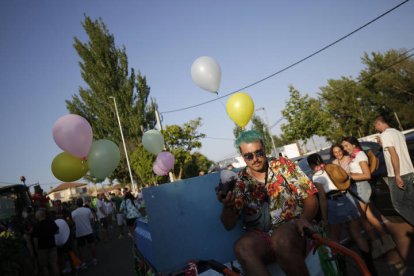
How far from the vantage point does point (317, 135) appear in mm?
22391

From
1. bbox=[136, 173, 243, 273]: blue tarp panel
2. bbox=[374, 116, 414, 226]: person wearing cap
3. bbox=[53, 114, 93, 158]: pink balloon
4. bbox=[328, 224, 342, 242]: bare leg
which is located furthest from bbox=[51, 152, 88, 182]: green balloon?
bbox=[374, 116, 414, 226]: person wearing cap

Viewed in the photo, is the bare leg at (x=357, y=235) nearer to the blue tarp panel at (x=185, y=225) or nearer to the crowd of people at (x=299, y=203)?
the crowd of people at (x=299, y=203)

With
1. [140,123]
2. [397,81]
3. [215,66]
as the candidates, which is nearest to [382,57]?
[397,81]

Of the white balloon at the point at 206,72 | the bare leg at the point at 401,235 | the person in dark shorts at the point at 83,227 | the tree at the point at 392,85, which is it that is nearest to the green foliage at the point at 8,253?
the person in dark shorts at the point at 83,227

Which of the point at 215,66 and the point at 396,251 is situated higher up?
the point at 215,66

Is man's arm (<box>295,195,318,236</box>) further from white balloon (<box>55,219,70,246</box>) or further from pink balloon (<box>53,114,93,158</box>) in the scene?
white balloon (<box>55,219,70,246</box>)

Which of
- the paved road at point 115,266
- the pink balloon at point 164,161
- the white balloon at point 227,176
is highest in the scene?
the pink balloon at point 164,161

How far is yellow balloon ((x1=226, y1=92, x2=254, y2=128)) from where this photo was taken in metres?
6.22

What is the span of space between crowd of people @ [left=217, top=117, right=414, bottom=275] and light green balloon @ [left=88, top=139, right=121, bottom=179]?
2.78 metres

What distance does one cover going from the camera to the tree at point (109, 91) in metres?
25.5

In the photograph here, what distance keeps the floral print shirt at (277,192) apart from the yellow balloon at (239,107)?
3.72 meters

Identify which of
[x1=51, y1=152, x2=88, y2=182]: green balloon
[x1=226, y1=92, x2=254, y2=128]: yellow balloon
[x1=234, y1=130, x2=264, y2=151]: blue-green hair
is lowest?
[x1=234, y1=130, x2=264, y2=151]: blue-green hair

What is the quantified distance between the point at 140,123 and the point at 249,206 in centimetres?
2431

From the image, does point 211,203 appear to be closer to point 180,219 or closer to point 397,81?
point 180,219
